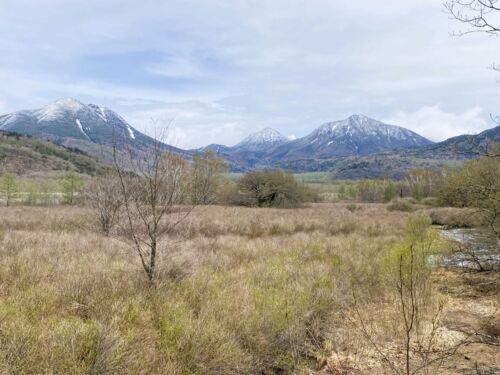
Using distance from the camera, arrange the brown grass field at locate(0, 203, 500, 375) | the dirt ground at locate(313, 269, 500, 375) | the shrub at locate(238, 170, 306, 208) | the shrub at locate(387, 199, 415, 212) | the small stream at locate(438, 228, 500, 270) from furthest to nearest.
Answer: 1. the shrub at locate(238, 170, 306, 208)
2. the shrub at locate(387, 199, 415, 212)
3. the small stream at locate(438, 228, 500, 270)
4. the dirt ground at locate(313, 269, 500, 375)
5. the brown grass field at locate(0, 203, 500, 375)

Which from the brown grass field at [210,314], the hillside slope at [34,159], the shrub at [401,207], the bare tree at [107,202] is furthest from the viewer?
the hillside slope at [34,159]

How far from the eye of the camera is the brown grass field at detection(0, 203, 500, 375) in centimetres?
388

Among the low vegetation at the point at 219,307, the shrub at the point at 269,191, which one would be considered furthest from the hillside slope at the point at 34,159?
the low vegetation at the point at 219,307

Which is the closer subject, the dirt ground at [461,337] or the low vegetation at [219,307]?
the low vegetation at [219,307]

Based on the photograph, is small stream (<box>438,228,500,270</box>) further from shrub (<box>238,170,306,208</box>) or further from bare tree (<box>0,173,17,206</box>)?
bare tree (<box>0,173,17,206</box>)

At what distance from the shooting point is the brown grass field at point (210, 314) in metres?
3.88

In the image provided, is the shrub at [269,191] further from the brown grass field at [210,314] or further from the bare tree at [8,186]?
the brown grass field at [210,314]

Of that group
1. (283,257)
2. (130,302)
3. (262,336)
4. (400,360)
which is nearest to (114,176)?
(283,257)

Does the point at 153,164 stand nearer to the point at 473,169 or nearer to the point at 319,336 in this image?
the point at 319,336

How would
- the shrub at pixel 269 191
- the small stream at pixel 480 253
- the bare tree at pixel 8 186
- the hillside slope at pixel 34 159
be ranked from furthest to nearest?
1. the hillside slope at pixel 34 159
2. the shrub at pixel 269 191
3. the bare tree at pixel 8 186
4. the small stream at pixel 480 253

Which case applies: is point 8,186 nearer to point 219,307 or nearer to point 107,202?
point 107,202

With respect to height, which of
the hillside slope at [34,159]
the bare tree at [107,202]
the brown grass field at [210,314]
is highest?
the hillside slope at [34,159]

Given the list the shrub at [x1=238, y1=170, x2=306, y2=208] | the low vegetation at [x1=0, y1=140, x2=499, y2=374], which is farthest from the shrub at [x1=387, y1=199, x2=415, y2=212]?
the low vegetation at [x1=0, y1=140, x2=499, y2=374]

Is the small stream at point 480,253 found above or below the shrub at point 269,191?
below
